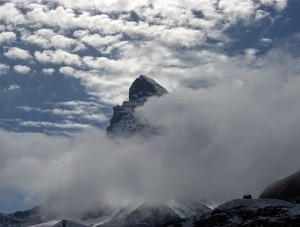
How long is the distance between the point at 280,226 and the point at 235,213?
84.8ft

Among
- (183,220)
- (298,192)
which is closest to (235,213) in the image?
(183,220)

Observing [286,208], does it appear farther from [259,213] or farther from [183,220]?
[183,220]

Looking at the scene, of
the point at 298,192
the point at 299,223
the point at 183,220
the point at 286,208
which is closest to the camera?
the point at 299,223

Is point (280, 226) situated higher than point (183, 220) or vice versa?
point (183, 220)

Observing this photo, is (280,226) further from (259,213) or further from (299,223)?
(259,213)

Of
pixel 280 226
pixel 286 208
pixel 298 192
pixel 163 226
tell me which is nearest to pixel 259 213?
pixel 286 208

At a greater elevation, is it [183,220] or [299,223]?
[183,220]

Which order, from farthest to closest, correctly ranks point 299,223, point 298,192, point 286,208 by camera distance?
point 298,192
point 286,208
point 299,223

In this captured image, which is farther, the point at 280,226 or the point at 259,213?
the point at 259,213

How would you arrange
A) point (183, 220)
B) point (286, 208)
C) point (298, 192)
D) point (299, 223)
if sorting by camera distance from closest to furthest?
point (299, 223)
point (286, 208)
point (183, 220)
point (298, 192)

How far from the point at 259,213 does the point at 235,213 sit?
29.6ft

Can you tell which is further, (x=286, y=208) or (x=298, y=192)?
(x=298, y=192)

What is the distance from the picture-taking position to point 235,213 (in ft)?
523

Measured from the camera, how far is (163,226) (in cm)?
17275
